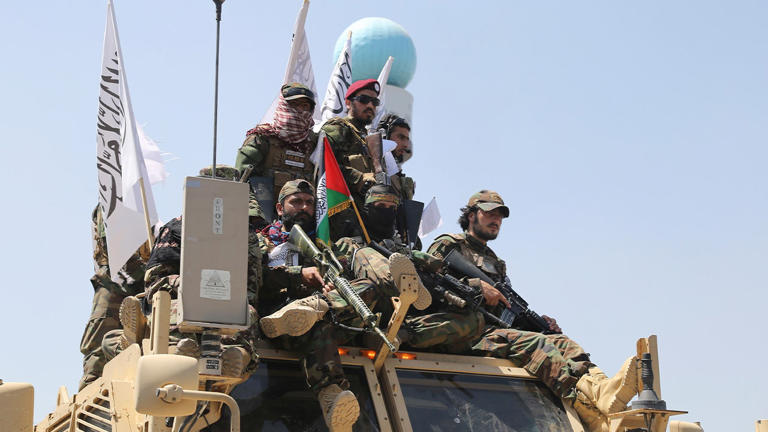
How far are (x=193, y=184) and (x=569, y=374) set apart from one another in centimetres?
306

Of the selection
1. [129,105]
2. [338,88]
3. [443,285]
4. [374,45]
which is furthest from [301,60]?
[374,45]

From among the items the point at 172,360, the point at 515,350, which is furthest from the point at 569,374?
the point at 172,360

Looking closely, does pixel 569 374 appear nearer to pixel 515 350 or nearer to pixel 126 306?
pixel 515 350

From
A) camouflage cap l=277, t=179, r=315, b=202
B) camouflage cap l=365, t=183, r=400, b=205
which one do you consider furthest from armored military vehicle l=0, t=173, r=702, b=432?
camouflage cap l=277, t=179, r=315, b=202

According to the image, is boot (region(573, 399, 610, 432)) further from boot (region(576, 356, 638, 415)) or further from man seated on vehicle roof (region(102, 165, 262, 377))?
man seated on vehicle roof (region(102, 165, 262, 377))

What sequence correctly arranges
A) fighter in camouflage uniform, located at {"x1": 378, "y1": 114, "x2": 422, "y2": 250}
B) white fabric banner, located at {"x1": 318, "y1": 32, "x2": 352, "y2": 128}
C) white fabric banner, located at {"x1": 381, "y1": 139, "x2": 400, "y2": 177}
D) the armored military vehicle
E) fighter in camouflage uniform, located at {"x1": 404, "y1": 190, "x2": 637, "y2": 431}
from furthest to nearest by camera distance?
white fabric banner, located at {"x1": 318, "y1": 32, "x2": 352, "y2": 128}, fighter in camouflage uniform, located at {"x1": 378, "y1": 114, "x2": 422, "y2": 250}, white fabric banner, located at {"x1": 381, "y1": 139, "x2": 400, "y2": 177}, fighter in camouflage uniform, located at {"x1": 404, "y1": 190, "x2": 637, "y2": 431}, the armored military vehicle

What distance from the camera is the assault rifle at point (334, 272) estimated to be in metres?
6.58

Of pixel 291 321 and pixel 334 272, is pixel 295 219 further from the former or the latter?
pixel 291 321

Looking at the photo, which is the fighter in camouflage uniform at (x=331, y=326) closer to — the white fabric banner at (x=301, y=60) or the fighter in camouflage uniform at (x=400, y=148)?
the fighter in camouflage uniform at (x=400, y=148)

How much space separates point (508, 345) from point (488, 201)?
1677mm

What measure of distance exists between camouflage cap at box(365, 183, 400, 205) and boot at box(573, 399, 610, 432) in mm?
1993

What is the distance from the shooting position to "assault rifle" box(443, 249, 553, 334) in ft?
27.4

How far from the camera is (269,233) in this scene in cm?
797

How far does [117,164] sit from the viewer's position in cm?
830
